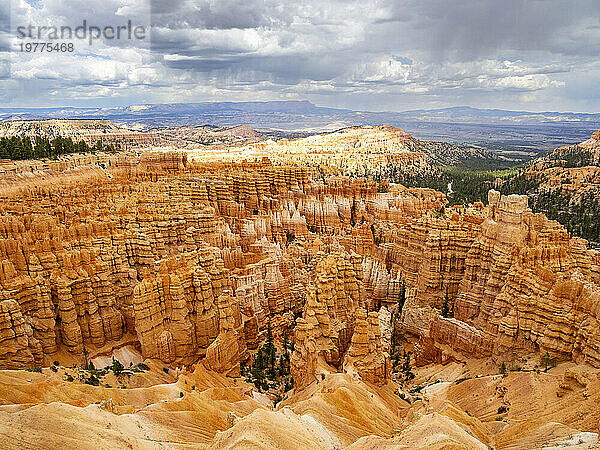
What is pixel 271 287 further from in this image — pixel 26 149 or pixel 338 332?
pixel 26 149

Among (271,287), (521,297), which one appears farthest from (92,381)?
(521,297)

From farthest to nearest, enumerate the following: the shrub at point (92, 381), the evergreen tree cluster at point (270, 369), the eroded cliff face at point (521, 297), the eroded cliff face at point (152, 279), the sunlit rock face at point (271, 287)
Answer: the evergreen tree cluster at point (270, 369)
the eroded cliff face at point (152, 279)
the sunlit rock face at point (271, 287)
the eroded cliff face at point (521, 297)
the shrub at point (92, 381)

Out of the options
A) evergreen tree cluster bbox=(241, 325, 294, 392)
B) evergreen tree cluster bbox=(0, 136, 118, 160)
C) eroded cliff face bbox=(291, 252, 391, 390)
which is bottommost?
evergreen tree cluster bbox=(241, 325, 294, 392)

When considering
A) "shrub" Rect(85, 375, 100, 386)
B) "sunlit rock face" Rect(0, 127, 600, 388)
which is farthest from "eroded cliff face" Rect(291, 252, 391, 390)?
"shrub" Rect(85, 375, 100, 386)

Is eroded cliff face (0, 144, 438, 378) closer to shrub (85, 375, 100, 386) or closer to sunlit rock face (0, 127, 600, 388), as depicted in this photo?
sunlit rock face (0, 127, 600, 388)

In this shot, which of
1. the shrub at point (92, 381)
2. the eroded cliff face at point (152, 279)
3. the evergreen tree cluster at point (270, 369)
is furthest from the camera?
the evergreen tree cluster at point (270, 369)

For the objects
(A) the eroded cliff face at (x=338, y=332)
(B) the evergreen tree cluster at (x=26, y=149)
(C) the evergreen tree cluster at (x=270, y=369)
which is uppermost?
(B) the evergreen tree cluster at (x=26, y=149)

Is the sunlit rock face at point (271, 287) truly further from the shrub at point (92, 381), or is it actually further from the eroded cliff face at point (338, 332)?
the shrub at point (92, 381)

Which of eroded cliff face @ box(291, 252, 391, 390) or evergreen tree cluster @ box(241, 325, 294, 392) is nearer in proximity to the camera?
eroded cliff face @ box(291, 252, 391, 390)

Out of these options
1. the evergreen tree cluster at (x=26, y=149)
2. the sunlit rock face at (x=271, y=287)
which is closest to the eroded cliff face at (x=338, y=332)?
the sunlit rock face at (x=271, y=287)

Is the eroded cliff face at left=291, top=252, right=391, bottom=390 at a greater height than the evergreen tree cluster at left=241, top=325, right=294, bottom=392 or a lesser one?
greater

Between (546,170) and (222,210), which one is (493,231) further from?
(546,170)
